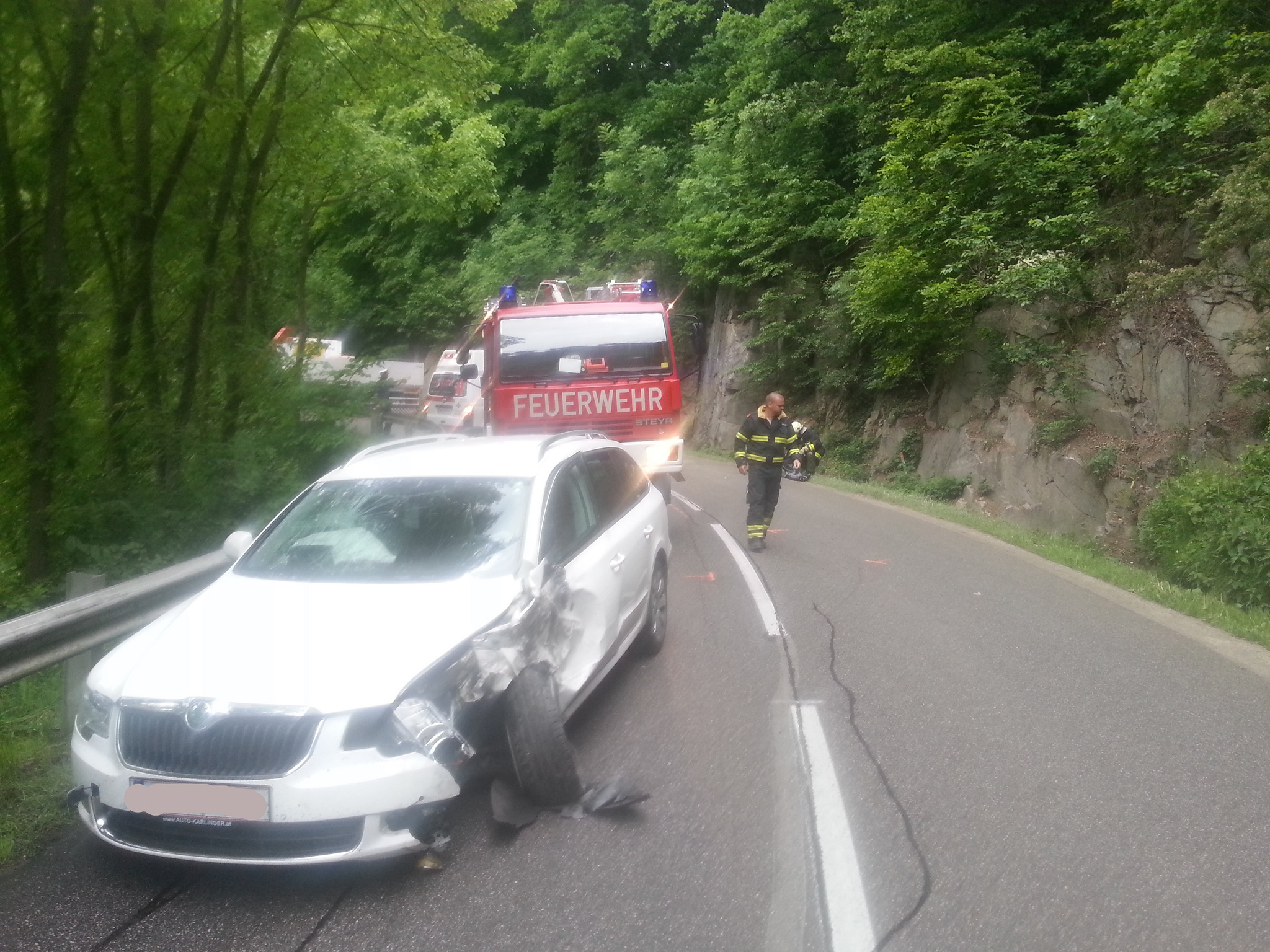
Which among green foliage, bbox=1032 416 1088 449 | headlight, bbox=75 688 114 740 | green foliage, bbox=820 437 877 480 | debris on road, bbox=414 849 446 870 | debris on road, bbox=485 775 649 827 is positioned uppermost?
green foliage, bbox=1032 416 1088 449

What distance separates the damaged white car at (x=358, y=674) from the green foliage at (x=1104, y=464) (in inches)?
462

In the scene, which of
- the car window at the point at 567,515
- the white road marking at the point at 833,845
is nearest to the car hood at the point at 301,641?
the car window at the point at 567,515

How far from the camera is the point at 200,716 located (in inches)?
160

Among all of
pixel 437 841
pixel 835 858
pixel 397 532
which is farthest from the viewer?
pixel 397 532

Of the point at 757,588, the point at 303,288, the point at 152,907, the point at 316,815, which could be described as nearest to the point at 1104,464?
the point at 757,588

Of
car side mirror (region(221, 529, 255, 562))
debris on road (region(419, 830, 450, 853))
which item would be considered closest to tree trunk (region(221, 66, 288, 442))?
car side mirror (region(221, 529, 255, 562))

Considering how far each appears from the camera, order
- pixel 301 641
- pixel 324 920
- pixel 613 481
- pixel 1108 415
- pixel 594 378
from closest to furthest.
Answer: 1. pixel 324 920
2. pixel 301 641
3. pixel 613 481
4. pixel 594 378
5. pixel 1108 415

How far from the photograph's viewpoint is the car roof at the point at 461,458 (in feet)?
20.3

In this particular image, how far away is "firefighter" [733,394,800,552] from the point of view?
37.7ft

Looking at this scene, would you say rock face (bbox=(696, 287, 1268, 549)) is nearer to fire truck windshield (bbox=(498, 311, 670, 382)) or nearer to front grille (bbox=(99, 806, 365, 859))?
fire truck windshield (bbox=(498, 311, 670, 382))

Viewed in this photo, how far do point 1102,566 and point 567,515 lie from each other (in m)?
7.55

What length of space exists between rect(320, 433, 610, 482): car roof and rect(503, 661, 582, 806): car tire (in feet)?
5.53

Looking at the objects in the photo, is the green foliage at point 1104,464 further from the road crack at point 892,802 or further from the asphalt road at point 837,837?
the road crack at point 892,802

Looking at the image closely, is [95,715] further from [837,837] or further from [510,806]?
[837,837]
